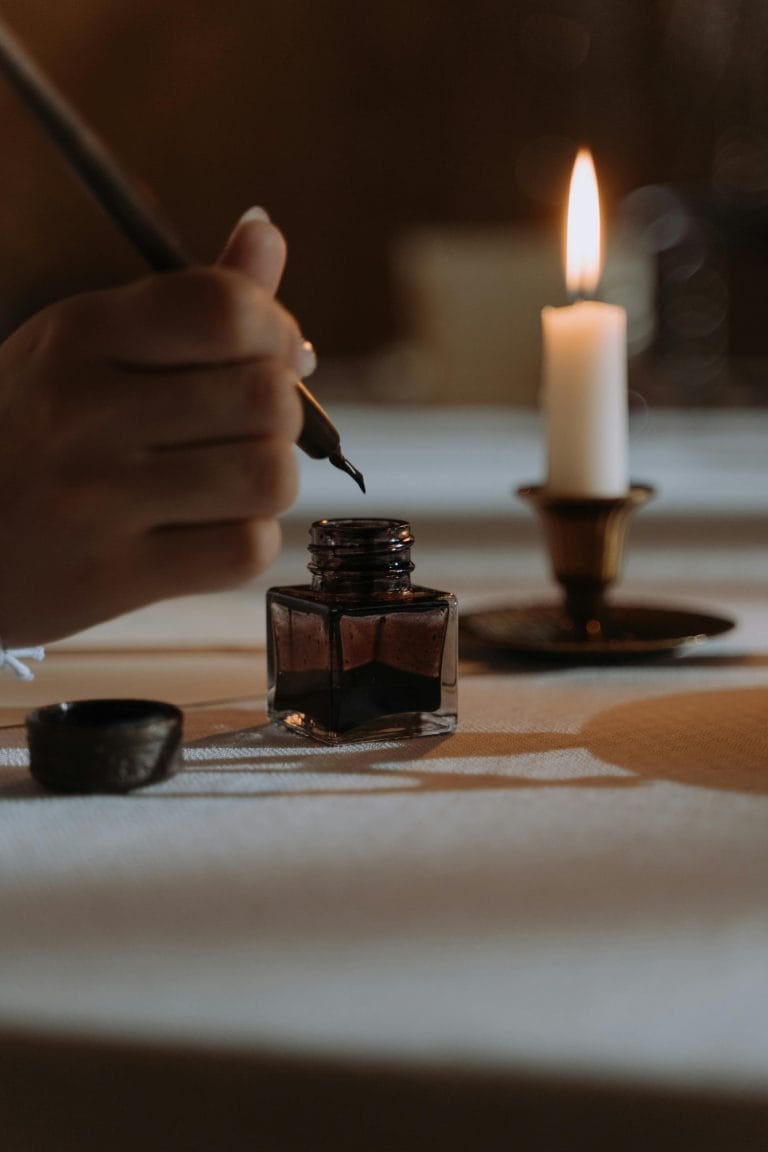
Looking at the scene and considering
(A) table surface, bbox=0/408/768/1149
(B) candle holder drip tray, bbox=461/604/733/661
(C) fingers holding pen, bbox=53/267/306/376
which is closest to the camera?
(A) table surface, bbox=0/408/768/1149

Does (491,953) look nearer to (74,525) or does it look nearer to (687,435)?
(74,525)

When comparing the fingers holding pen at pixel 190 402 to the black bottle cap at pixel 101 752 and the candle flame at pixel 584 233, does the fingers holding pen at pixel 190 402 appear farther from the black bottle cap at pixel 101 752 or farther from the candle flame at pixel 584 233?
the candle flame at pixel 584 233

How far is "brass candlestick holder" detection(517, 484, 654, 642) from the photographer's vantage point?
2.18 ft

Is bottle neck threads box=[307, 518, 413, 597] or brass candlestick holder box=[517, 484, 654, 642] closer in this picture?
bottle neck threads box=[307, 518, 413, 597]

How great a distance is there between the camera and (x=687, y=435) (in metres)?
1.92

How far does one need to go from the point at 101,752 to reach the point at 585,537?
12.4 inches

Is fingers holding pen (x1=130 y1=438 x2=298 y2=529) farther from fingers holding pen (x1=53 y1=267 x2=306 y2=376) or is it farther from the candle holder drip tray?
the candle holder drip tray

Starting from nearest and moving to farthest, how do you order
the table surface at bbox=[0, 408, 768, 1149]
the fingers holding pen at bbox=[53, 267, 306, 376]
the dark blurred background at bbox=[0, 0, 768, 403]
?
the table surface at bbox=[0, 408, 768, 1149], the fingers holding pen at bbox=[53, 267, 306, 376], the dark blurred background at bbox=[0, 0, 768, 403]

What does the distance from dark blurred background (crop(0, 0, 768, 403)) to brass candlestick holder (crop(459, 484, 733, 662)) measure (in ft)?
7.10

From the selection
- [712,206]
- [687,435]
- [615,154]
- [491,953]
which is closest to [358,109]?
[615,154]

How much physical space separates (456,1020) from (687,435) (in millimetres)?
1710

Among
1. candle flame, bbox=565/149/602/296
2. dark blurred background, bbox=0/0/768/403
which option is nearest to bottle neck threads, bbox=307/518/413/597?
candle flame, bbox=565/149/602/296

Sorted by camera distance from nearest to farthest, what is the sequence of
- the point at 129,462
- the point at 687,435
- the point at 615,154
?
the point at 129,462, the point at 687,435, the point at 615,154

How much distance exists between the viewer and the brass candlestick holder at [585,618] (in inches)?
25.2
